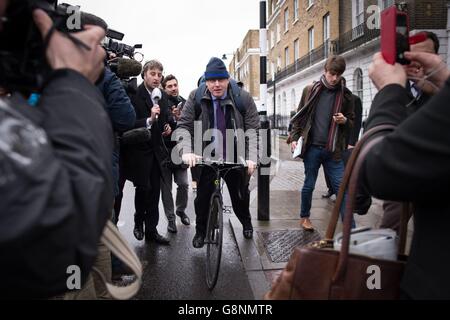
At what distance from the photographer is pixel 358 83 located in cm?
2216

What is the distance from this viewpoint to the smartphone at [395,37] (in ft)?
4.29

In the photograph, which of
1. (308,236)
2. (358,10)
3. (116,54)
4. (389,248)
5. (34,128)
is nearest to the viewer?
(34,128)

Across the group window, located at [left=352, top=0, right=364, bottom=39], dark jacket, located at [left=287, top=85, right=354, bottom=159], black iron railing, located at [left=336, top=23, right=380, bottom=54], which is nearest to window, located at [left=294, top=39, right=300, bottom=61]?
black iron railing, located at [left=336, top=23, right=380, bottom=54]

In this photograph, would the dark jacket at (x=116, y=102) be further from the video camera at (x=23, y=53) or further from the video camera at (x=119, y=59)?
the video camera at (x=23, y=53)

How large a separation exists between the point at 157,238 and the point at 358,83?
1993 cm

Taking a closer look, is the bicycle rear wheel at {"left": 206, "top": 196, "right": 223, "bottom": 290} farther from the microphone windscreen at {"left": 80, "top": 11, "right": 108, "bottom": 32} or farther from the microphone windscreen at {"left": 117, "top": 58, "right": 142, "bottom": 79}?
the microphone windscreen at {"left": 80, "top": 11, "right": 108, "bottom": 32}

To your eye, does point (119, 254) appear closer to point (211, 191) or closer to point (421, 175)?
point (421, 175)

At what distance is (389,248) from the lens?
130 centimetres

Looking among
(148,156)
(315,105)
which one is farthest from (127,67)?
(315,105)

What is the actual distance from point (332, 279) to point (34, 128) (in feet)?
3.07

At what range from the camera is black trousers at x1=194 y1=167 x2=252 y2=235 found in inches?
176

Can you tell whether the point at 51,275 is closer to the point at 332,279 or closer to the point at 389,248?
the point at 332,279
